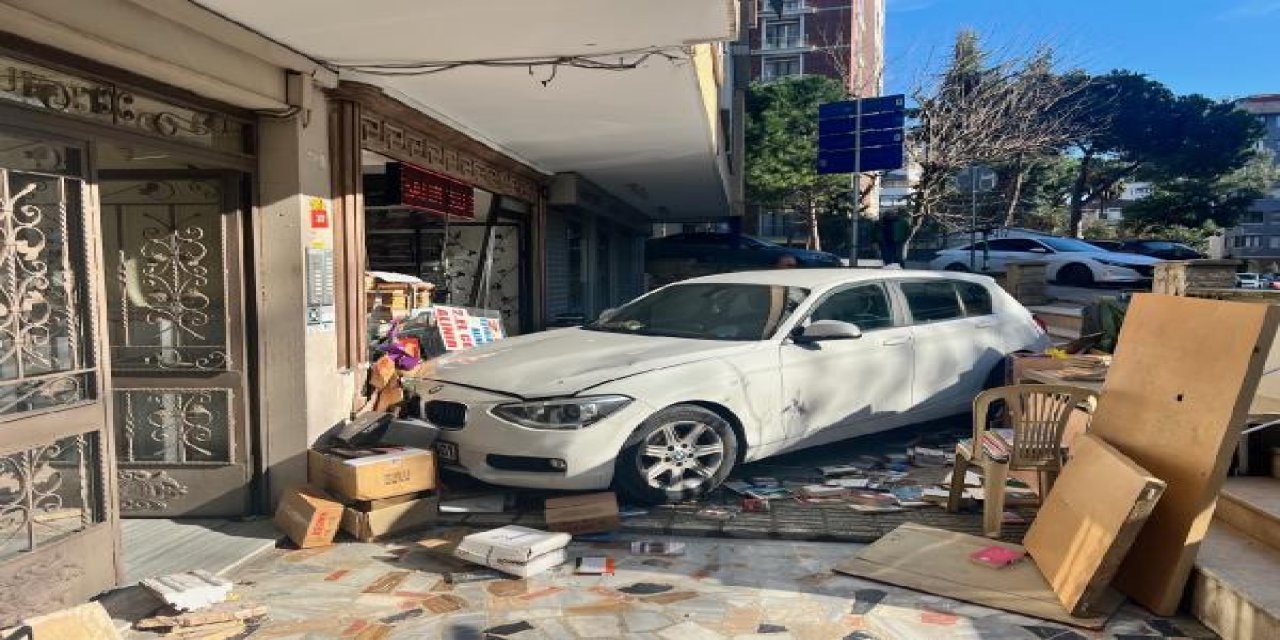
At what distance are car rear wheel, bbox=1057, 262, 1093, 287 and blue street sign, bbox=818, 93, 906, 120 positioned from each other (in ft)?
28.8

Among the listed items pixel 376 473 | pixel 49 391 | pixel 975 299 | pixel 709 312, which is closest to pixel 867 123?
pixel 975 299

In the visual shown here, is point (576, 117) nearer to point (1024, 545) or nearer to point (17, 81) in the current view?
point (17, 81)

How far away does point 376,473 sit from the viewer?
14.6 feet

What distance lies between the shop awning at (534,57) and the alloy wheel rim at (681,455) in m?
2.24

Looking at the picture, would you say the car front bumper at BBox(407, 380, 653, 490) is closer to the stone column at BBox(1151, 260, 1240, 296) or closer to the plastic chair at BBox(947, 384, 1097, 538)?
the plastic chair at BBox(947, 384, 1097, 538)

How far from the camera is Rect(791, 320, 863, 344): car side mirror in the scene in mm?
5262

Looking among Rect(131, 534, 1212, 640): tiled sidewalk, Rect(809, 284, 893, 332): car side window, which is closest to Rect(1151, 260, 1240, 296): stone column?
Rect(809, 284, 893, 332): car side window

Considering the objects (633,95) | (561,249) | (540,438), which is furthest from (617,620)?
(561,249)

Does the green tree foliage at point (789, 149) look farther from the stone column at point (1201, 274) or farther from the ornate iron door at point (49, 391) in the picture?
the ornate iron door at point (49, 391)

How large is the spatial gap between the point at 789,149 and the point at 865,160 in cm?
1970

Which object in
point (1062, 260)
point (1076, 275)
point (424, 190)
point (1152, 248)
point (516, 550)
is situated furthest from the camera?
point (1152, 248)

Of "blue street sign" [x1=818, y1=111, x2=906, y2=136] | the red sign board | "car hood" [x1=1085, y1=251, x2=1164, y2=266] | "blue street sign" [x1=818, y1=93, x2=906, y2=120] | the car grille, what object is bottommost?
the car grille

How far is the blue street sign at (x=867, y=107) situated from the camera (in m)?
10.5

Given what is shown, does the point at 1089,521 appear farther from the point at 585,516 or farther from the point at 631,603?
the point at 585,516
